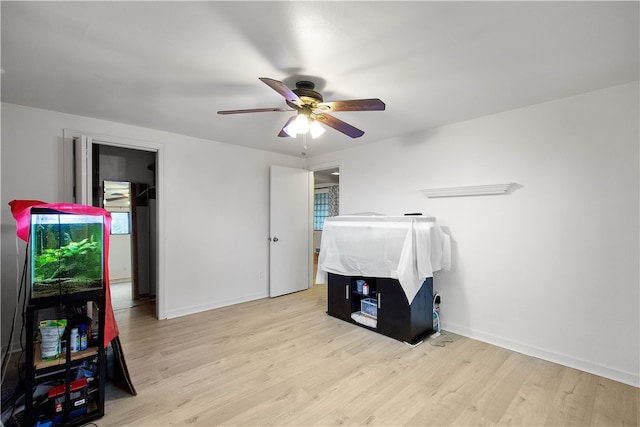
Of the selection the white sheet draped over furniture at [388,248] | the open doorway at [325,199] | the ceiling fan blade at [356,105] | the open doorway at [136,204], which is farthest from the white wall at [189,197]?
the open doorway at [325,199]

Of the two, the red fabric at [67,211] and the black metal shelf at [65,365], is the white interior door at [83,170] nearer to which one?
the red fabric at [67,211]

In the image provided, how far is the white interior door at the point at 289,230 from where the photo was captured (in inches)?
176

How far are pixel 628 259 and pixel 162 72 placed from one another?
151 inches

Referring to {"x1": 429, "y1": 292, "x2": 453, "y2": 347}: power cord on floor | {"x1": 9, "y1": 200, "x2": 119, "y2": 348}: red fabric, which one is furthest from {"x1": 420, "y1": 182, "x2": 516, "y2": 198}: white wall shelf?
{"x1": 9, "y1": 200, "x2": 119, "y2": 348}: red fabric

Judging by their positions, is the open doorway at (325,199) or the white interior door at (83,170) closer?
the white interior door at (83,170)

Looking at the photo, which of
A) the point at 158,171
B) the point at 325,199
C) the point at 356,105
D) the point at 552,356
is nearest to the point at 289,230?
the point at 158,171

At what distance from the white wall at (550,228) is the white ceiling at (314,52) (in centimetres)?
32

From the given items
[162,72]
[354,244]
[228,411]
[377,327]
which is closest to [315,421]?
[228,411]

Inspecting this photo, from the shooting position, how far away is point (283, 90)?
5.79 feet

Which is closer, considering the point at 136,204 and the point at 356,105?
the point at 356,105

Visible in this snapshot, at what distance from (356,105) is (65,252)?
2124 millimetres

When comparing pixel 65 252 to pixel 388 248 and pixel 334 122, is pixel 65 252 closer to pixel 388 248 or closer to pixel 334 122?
pixel 334 122

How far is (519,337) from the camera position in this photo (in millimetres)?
2697

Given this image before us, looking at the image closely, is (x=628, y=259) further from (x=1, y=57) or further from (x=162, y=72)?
(x=1, y=57)
